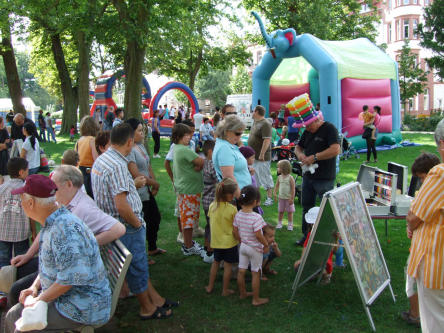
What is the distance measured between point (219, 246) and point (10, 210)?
2.12m

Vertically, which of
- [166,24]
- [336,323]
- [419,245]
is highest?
[166,24]

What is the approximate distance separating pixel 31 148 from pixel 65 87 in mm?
20151

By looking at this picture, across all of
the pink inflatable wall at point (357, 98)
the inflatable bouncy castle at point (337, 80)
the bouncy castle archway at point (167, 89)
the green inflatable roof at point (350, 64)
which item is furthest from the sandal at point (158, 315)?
the bouncy castle archway at point (167, 89)

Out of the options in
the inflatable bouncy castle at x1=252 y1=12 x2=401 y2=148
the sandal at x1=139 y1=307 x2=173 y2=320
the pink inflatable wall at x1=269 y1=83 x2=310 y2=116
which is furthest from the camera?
the pink inflatable wall at x1=269 y1=83 x2=310 y2=116

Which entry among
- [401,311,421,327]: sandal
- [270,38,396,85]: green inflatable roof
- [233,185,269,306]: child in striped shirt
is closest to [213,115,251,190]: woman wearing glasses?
[233,185,269,306]: child in striped shirt

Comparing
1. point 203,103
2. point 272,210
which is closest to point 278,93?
point 272,210

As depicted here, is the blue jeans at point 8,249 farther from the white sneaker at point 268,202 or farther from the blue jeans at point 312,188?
the white sneaker at point 268,202

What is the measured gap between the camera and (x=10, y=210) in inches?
162

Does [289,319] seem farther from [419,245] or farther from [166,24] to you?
[166,24]

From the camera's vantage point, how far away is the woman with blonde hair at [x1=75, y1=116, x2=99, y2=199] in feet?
19.2

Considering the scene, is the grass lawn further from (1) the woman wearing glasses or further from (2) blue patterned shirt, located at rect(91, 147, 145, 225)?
(1) the woman wearing glasses

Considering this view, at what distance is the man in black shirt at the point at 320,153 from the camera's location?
16.6 feet

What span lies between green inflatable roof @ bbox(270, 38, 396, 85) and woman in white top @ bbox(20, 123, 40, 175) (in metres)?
9.53

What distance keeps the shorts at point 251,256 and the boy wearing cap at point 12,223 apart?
2208 millimetres
